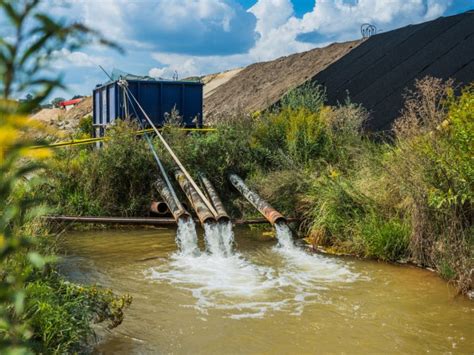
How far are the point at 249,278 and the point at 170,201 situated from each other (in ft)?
9.85

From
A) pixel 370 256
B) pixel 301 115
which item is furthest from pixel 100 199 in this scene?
pixel 370 256

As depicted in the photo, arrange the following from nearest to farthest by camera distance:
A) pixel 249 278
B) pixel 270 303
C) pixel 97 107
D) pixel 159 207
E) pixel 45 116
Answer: pixel 270 303 < pixel 249 278 < pixel 45 116 < pixel 159 207 < pixel 97 107

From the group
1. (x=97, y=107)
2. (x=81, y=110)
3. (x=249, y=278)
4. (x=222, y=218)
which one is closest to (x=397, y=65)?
(x=97, y=107)

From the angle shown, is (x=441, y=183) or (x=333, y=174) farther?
(x=333, y=174)

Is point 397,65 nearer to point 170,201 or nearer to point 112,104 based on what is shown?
point 112,104

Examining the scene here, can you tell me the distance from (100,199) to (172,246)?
241 centimetres

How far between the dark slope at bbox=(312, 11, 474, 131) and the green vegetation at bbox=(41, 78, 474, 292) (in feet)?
6.55

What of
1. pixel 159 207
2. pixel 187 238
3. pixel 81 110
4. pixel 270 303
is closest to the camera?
pixel 270 303

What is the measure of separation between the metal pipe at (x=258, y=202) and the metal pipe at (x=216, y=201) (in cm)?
51

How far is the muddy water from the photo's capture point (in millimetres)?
5055

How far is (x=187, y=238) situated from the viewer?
340 inches

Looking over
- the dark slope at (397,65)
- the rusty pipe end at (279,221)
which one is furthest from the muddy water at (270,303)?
the dark slope at (397,65)

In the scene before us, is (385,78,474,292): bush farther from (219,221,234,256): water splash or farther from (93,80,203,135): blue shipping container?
(93,80,203,135): blue shipping container

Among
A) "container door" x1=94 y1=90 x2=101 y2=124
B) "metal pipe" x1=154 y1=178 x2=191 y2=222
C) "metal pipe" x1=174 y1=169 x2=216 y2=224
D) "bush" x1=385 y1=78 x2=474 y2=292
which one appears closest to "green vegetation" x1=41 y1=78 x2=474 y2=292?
"bush" x1=385 y1=78 x2=474 y2=292
